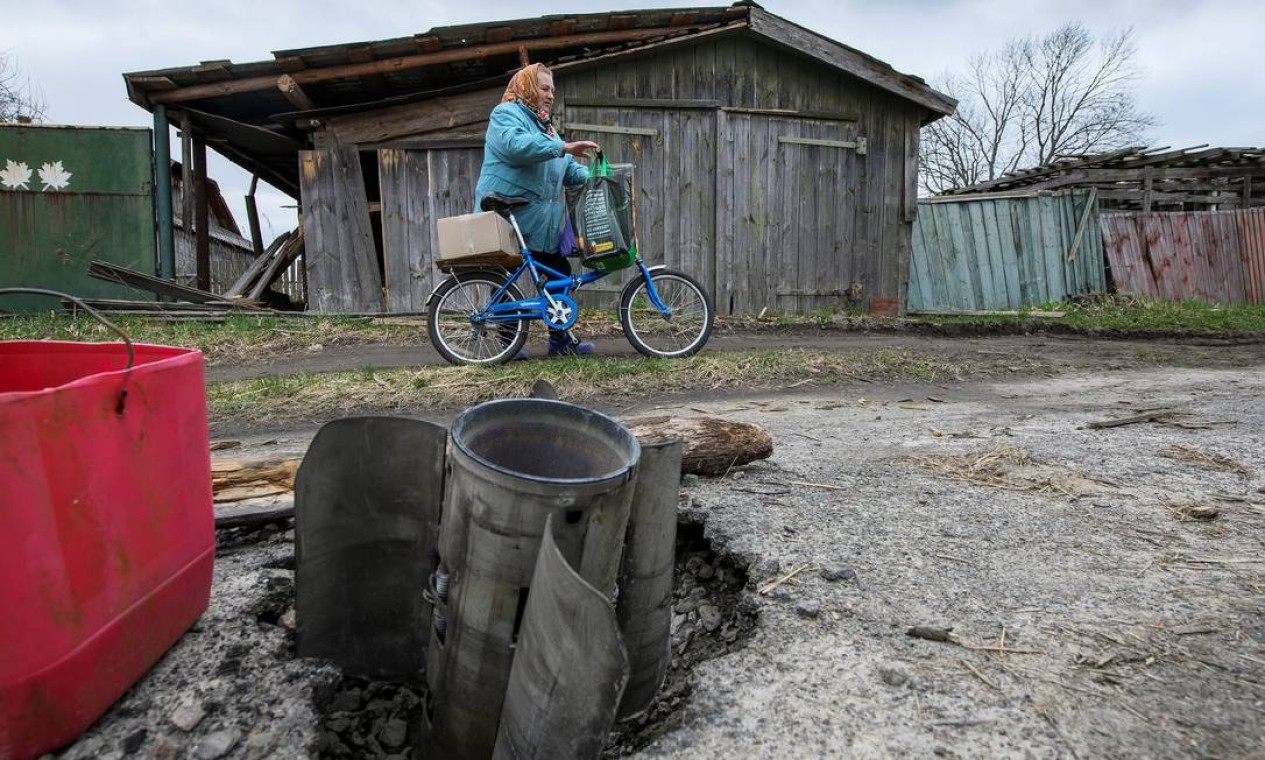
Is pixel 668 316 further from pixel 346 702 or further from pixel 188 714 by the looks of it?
pixel 188 714

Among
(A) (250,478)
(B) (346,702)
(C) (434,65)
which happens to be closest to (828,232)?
(C) (434,65)

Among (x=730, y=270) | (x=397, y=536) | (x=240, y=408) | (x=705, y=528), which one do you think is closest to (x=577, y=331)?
(x=730, y=270)

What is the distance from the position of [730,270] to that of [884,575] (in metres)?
7.38

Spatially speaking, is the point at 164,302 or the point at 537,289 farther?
the point at 164,302

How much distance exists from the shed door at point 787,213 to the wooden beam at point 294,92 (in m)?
4.86

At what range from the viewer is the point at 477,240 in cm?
504

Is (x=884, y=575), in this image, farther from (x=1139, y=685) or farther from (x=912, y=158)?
(x=912, y=158)

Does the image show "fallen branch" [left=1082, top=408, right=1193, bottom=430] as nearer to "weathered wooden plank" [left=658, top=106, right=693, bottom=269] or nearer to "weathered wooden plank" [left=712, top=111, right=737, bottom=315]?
"weathered wooden plank" [left=712, top=111, right=737, bottom=315]

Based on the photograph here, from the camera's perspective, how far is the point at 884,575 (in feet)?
6.22

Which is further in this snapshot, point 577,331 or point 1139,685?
point 577,331

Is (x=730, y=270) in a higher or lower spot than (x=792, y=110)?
lower

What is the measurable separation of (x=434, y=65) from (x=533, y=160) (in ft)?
13.7

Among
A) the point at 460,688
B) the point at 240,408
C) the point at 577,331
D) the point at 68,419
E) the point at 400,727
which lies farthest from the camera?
the point at 577,331

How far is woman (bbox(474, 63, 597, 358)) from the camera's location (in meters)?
4.79
